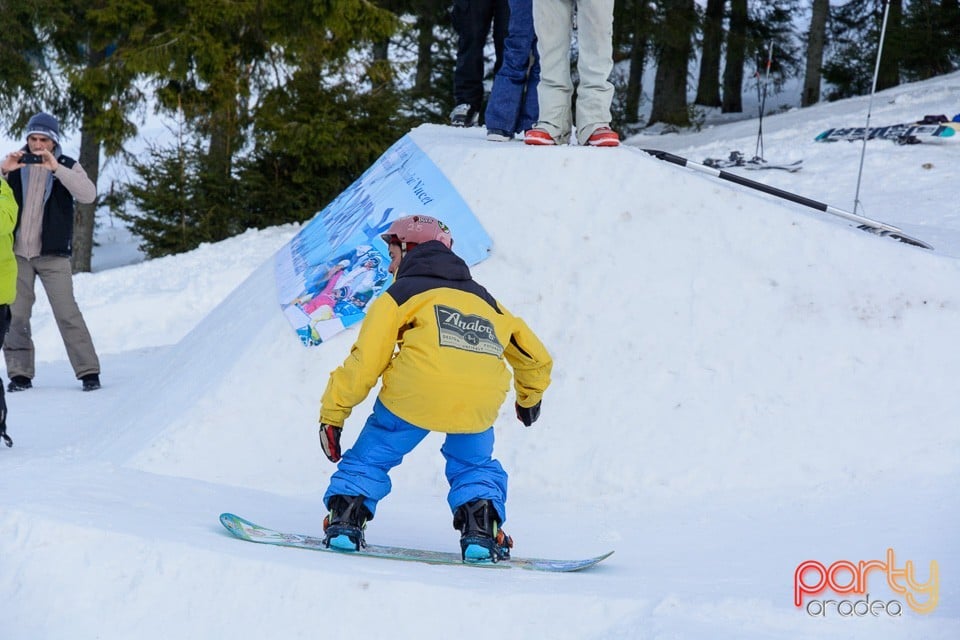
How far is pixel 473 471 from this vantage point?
4082 mm

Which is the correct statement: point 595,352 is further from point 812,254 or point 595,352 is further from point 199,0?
point 199,0

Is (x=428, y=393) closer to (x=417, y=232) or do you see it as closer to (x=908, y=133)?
(x=417, y=232)

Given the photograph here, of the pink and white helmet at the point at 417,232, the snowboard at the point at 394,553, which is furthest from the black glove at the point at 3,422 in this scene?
the pink and white helmet at the point at 417,232

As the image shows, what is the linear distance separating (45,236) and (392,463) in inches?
187

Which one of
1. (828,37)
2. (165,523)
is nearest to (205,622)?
(165,523)

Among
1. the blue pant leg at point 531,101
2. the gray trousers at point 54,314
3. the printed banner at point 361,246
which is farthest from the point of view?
the gray trousers at point 54,314

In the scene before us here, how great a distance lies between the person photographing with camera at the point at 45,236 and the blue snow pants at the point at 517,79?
2.99m

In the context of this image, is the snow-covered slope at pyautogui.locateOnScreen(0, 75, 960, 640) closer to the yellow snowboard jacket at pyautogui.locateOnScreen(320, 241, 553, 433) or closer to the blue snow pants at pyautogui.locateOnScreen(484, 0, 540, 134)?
the blue snow pants at pyautogui.locateOnScreen(484, 0, 540, 134)

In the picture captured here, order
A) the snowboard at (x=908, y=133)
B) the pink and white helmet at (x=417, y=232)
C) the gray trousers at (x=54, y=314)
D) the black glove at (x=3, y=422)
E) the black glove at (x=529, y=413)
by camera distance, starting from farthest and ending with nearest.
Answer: the snowboard at (x=908, y=133) < the gray trousers at (x=54, y=314) < the black glove at (x=3, y=422) < the black glove at (x=529, y=413) < the pink and white helmet at (x=417, y=232)

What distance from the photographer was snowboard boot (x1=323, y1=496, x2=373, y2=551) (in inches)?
156

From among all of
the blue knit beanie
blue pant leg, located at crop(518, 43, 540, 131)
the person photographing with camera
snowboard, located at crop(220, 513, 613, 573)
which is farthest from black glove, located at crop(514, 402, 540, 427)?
the blue knit beanie

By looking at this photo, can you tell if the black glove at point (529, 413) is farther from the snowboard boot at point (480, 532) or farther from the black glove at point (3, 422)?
the black glove at point (3, 422)

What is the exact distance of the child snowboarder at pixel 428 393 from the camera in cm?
393

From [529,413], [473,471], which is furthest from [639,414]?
[473,471]
